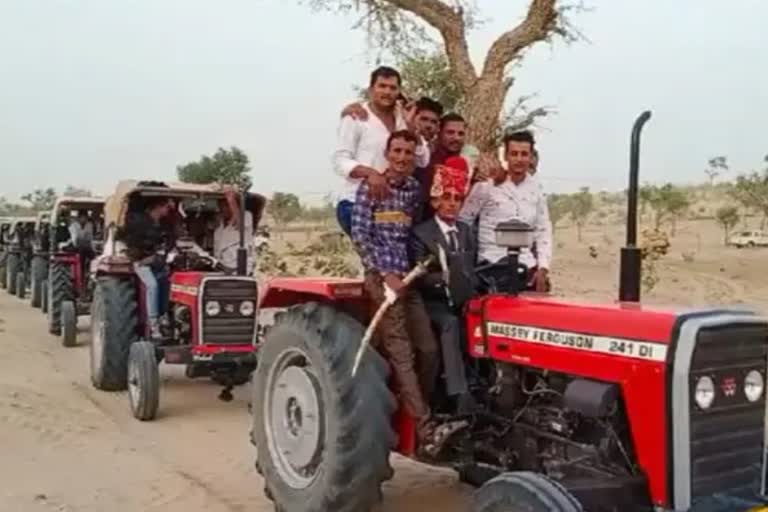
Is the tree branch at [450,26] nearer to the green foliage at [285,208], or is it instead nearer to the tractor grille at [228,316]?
the tractor grille at [228,316]

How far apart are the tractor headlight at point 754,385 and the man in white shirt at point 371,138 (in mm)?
1968

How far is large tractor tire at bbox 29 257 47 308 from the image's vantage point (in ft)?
56.4

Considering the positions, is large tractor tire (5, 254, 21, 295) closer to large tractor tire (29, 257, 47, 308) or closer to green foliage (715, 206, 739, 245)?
large tractor tire (29, 257, 47, 308)

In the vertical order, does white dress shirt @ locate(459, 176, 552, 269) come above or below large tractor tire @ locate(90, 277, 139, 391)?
above

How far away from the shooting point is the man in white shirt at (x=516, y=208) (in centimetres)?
514

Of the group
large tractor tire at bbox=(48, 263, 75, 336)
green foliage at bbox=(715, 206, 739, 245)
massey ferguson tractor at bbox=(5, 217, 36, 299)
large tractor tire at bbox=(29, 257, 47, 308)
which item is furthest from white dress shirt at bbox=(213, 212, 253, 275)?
green foliage at bbox=(715, 206, 739, 245)

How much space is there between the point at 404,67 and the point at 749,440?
1091 centimetres

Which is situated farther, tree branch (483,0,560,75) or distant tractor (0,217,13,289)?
distant tractor (0,217,13,289)

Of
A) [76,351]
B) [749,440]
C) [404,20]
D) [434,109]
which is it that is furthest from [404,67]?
[749,440]

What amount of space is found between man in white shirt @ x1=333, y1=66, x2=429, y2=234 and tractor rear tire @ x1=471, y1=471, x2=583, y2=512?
167 centimetres

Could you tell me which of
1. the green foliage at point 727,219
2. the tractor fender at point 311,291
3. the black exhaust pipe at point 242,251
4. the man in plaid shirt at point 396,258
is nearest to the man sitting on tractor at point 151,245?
the black exhaust pipe at point 242,251

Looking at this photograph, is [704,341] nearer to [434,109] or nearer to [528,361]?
[528,361]

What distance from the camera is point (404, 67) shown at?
14070mm

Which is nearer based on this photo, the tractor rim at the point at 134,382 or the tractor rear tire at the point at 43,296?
the tractor rim at the point at 134,382
